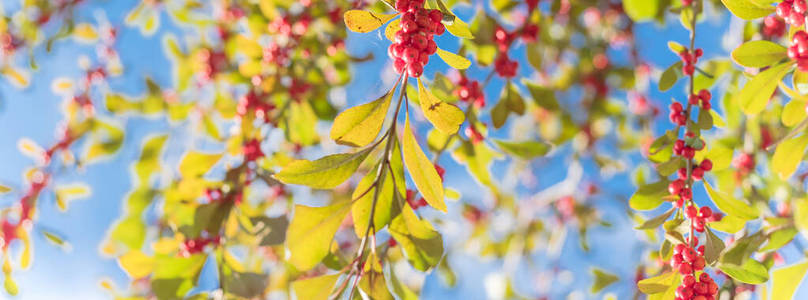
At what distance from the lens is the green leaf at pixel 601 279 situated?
124cm

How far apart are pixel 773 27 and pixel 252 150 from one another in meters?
0.97

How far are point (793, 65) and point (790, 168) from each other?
0.42 ft

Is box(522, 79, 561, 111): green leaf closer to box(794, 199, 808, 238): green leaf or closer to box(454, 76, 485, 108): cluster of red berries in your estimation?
box(454, 76, 485, 108): cluster of red berries

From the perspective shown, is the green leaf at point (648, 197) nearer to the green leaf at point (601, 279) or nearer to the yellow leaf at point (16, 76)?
the green leaf at point (601, 279)

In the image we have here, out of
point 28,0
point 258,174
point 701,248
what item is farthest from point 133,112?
point 701,248

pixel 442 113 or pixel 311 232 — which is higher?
pixel 442 113

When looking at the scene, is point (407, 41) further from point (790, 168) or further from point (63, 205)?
point (63, 205)

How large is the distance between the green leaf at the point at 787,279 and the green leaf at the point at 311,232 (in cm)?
56

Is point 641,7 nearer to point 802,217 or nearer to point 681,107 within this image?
point 681,107

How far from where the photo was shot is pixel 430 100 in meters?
0.60

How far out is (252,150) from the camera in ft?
3.51

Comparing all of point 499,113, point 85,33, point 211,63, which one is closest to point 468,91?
point 499,113

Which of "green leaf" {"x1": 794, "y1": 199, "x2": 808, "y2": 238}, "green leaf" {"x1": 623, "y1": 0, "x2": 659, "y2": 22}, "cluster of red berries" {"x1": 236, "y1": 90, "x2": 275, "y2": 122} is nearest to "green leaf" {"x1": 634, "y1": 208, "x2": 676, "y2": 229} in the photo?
"green leaf" {"x1": 794, "y1": 199, "x2": 808, "y2": 238}

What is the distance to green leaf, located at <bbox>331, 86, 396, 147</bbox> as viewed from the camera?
0.62m
